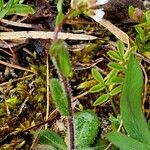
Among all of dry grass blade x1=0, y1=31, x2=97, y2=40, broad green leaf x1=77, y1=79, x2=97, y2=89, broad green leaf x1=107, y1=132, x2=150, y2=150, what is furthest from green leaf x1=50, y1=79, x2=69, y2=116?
dry grass blade x1=0, y1=31, x2=97, y2=40

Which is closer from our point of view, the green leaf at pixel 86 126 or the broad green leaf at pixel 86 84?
the green leaf at pixel 86 126

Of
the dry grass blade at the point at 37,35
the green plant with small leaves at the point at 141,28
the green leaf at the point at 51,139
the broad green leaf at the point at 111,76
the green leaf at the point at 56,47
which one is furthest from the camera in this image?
the dry grass blade at the point at 37,35

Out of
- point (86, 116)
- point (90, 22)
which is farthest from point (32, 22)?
point (86, 116)

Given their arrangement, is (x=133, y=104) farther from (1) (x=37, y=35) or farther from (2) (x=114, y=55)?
(1) (x=37, y=35)

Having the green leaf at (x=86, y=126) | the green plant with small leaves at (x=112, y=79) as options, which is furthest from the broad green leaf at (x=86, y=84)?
the green leaf at (x=86, y=126)

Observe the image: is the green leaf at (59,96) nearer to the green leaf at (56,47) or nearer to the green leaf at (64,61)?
the green leaf at (64,61)

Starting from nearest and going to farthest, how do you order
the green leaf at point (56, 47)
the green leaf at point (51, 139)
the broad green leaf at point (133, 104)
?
1. the green leaf at point (56, 47)
2. the broad green leaf at point (133, 104)
3. the green leaf at point (51, 139)
